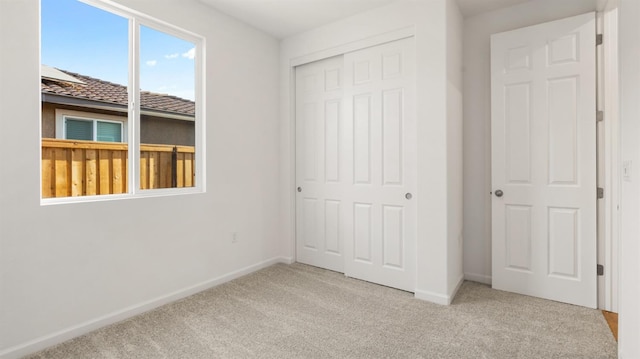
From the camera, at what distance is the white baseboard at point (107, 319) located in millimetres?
1934

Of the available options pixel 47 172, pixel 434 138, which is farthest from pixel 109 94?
pixel 434 138

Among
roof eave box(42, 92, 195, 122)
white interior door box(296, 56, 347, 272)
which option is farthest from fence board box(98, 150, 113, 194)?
white interior door box(296, 56, 347, 272)

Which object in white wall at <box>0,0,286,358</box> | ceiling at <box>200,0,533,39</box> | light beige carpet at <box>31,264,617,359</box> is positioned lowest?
light beige carpet at <box>31,264,617,359</box>

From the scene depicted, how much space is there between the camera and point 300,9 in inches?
120

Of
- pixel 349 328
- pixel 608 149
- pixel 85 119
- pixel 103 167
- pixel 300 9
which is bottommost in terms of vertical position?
pixel 349 328

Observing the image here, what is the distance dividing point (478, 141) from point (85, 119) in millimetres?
3401

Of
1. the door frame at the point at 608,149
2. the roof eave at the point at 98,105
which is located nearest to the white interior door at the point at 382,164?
the door frame at the point at 608,149

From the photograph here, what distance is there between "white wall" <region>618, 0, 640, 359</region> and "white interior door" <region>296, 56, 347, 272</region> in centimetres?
220

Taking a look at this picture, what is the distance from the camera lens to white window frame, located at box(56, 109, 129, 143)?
2.20 m

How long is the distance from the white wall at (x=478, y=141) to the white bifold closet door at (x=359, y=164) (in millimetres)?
726

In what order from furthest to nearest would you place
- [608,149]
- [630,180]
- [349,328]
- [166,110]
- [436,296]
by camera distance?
[166,110] < [436,296] < [608,149] < [349,328] < [630,180]

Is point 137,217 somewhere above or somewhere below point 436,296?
above

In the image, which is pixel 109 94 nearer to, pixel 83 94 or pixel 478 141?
pixel 83 94

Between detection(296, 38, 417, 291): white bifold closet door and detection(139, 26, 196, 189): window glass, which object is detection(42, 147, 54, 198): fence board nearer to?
detection(139, 26, 196, 189): window glass
